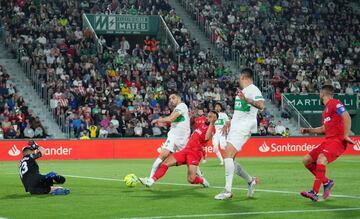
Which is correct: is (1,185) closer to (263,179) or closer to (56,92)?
(263,179)

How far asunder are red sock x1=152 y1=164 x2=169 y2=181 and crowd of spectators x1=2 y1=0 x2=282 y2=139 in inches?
854

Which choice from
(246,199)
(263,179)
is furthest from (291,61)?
(246,199)

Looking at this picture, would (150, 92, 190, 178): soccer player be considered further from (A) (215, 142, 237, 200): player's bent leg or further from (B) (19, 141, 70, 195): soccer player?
(A) (215, 142, 237, 200): player's bent leg

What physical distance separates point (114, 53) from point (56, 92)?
6.80 meters

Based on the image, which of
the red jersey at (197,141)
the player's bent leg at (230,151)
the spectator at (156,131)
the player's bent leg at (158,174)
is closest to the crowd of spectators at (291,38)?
the spectator at (156,131)

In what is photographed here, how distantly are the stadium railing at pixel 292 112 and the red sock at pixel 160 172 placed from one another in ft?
96.4

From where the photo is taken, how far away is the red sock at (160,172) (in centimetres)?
1856

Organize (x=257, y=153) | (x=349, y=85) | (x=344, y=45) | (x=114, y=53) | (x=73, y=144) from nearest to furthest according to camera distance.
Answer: (x=73, y=144)
(x=257, y=153)
(x=114, y=53)
(x=349, y=85)
(x=344, y=45)

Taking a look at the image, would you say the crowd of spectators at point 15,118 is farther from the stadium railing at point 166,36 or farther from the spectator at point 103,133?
the stadium railing at point 166,36

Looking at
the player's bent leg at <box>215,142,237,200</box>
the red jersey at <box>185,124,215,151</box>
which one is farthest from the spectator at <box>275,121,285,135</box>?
the player's bent leg at <box>215,142,237,200</box>

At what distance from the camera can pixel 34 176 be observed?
17.4 metres

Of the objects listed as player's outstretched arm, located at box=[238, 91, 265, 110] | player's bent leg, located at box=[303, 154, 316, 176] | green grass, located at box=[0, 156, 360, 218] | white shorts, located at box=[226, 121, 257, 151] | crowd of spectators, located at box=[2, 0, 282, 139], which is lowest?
green grass, located at box=[0, 156, 360, 218]

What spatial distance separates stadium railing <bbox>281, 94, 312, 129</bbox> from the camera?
47.3 m

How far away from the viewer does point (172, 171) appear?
27.5 m
